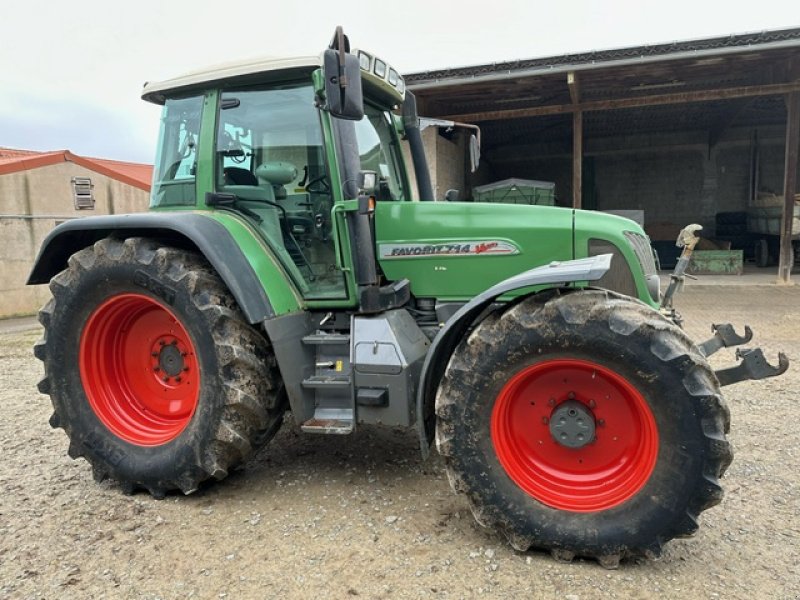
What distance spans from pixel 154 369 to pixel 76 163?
10.0m

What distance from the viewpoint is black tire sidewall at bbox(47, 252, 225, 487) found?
2953mm

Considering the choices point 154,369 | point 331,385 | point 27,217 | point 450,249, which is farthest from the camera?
point 27,217

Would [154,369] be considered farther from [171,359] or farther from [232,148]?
[232,148]

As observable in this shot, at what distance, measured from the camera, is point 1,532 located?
2846 millimetres

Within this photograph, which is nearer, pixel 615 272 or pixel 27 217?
pixel 615 272

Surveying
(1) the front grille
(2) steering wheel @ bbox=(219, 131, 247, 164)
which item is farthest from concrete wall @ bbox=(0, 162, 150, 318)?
(1) the front grille

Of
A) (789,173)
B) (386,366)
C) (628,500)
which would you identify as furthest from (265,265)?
(789,173)

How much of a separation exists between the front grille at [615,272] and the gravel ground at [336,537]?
1196mm

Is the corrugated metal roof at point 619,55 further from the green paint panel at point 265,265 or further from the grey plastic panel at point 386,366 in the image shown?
the grey plastic panel at point 386,366

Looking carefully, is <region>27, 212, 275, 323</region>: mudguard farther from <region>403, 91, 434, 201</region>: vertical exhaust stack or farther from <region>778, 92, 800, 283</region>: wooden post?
<region>778, 92, 800, 283</region>: wooden post

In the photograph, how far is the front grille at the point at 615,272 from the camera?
9.77 feet

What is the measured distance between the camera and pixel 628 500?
2.36 metres

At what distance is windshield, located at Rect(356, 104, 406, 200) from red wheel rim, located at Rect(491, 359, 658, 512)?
1496mm

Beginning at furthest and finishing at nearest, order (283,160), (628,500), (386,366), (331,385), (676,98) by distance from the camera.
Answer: (676,98) < (283,160) < (331,385) < (386,366) < (628,500)
